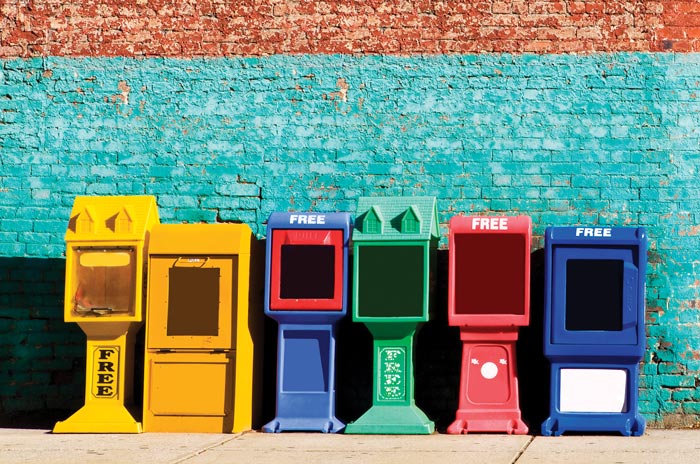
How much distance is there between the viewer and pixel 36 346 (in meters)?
9.52

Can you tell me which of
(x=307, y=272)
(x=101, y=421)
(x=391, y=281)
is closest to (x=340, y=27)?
(x=307, y=272)

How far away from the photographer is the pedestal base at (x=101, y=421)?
27.8ft

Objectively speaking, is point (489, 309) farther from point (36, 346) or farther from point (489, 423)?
point (36, 346)

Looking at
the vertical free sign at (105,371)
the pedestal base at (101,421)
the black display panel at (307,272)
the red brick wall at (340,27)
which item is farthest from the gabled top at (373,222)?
the pedestal base at (101,421)

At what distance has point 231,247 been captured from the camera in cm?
852

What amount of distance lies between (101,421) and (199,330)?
3.10ft

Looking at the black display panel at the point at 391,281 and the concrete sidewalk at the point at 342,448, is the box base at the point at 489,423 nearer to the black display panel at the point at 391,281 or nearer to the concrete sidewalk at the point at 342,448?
the concrete sidewalk at the point at 342,448

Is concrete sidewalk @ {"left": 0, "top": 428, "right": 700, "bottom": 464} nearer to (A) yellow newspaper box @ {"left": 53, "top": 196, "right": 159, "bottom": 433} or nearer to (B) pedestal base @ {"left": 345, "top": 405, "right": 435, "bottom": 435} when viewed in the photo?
(B) pedestal base @ {"left": 345, "top": 405, "right": 435, "bottom": 435}

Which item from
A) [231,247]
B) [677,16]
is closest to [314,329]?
[231,247]

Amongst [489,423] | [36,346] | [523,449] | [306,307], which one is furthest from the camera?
[36,346]

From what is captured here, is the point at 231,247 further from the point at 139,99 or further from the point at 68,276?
the point at 139,99

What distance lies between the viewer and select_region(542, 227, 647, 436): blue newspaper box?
8211mm

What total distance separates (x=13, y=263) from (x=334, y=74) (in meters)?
2.96

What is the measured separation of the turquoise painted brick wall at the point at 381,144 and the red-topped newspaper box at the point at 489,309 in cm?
73
